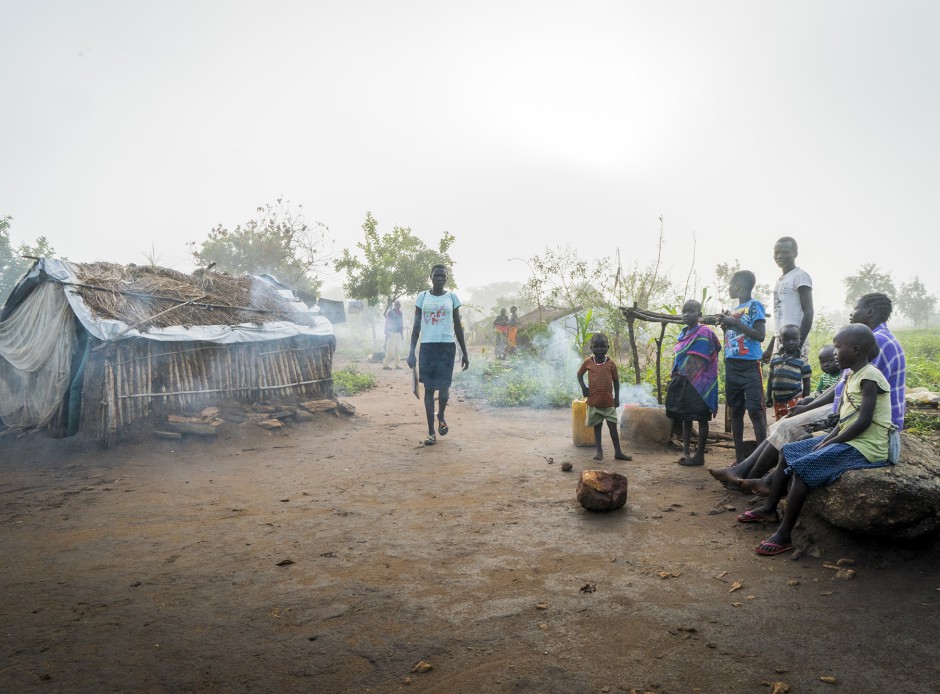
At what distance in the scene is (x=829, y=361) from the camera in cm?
444

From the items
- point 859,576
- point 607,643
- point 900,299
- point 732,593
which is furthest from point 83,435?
point 900,299

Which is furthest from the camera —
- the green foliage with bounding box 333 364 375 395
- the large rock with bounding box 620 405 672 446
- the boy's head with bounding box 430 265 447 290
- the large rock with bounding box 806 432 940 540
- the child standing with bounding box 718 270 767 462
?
the green foliage with bounding box 333 364 375 395

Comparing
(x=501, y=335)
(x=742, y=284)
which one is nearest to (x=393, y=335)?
(x=501, y=335)

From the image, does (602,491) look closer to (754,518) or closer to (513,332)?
(754,518)

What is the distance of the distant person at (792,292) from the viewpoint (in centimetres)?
447

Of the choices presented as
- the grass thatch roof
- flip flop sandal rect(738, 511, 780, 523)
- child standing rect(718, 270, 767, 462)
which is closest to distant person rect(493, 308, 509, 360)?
the grass thatch roof

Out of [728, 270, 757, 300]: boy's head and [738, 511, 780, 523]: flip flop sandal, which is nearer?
[738, 511, 780, 523]: flip flop sandal

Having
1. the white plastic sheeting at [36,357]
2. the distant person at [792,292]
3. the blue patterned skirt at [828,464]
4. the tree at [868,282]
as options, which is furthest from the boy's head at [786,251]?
the tree at [868,282]

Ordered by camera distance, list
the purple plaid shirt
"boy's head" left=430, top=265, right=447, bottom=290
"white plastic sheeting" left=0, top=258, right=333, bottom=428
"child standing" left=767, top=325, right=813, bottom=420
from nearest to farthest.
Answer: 1. the purple plaid shirt
2. "child standing" left=767, top=325, right=813, bottom=420
3. "boy's head" left=430, top=265, right=447, bottom=290
4. "white plastic sheeting" left=0, top=258, right=333, bottom=428

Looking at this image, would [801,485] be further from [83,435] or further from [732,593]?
[83,435]

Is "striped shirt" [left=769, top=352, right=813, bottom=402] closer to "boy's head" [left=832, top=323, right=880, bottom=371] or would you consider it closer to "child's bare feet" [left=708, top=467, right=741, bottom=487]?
"child's bare feet" [left=708, top=467, right=741, bottom=487]

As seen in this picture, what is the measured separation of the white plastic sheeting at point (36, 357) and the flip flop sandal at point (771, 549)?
773 cm

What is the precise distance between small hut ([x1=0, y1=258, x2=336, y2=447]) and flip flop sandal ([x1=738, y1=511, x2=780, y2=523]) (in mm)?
6611

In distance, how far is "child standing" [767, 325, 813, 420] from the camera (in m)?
4.69
